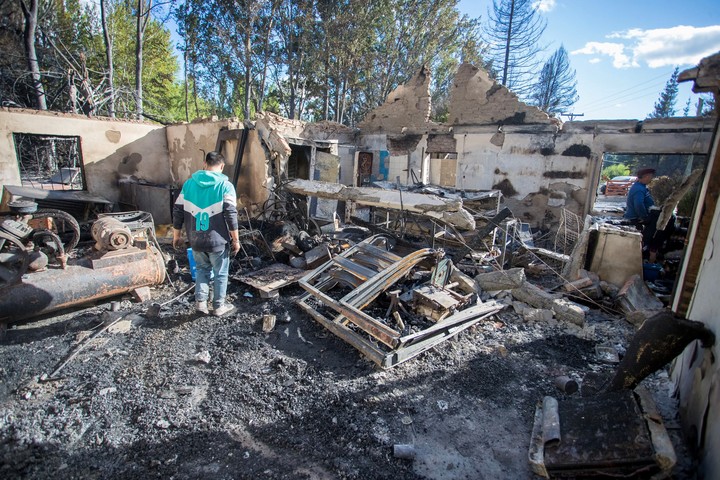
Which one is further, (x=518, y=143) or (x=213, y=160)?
(x=518, y=143)

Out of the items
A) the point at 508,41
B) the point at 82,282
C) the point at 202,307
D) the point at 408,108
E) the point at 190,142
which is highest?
the point at 508,41

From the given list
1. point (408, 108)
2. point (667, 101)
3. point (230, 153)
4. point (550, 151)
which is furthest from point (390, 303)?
point (667, 101)

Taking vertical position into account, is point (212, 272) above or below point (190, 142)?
below

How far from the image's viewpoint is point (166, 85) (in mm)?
24609

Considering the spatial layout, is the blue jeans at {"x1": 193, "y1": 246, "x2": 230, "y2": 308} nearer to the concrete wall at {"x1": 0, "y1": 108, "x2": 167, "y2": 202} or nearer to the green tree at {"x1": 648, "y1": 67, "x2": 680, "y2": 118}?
the concrete wall at {"x1": 0, "y1": 108, "x2": 167, "y2": 202}

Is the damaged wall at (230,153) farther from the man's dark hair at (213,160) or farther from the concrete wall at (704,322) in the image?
the concrete wall at (704,322)

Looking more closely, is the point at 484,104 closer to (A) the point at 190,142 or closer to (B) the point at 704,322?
(A) the point at 190,142

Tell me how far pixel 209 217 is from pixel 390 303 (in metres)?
2.44

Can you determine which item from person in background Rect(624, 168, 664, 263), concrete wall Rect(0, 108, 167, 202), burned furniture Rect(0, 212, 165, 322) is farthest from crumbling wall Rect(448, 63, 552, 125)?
burned furniture Rect(0, 212, 165, 322)

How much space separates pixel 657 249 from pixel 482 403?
17.9 feet

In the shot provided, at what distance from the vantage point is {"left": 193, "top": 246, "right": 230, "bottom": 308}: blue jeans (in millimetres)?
4207

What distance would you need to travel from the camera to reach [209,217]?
13.1 ft

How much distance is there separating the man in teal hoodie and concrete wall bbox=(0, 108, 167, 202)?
729cm

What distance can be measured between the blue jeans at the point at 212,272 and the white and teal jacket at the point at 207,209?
16 centimetres
